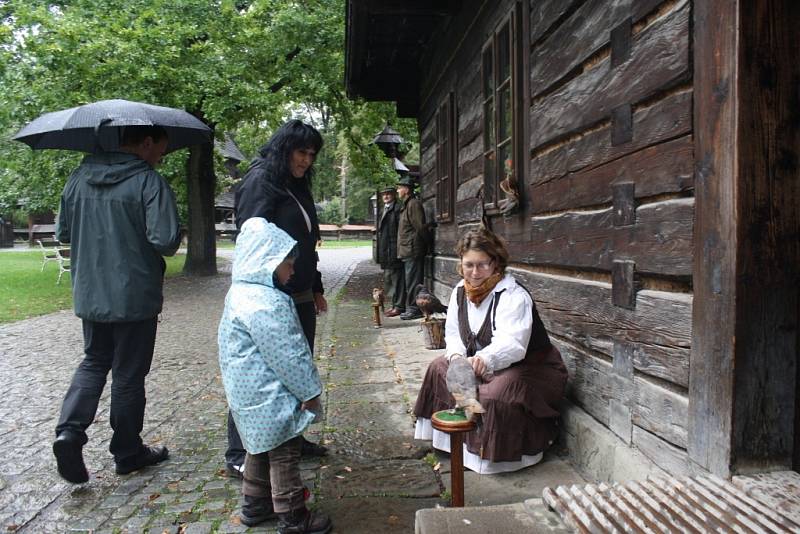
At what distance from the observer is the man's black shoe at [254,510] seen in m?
2.82

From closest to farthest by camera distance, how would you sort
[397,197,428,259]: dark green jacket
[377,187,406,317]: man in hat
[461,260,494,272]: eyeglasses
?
[461,260,494,272]: eyeglasses < [397,197,428,259]: dark green jacket < [377,187,406,317]: man in hat

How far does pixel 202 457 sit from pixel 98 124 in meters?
1.99

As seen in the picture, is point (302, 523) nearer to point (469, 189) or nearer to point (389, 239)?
point (469, 189)

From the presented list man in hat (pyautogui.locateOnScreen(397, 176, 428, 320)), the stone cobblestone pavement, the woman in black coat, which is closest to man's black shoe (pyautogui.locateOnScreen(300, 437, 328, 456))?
the stone cobblestone pavement

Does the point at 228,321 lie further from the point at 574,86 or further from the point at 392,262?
the point at 392,262

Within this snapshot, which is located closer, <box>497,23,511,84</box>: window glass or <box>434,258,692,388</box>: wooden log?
<box>434,258,692,388</box>: wooden log

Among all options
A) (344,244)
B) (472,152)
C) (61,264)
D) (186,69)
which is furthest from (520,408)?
(344,244)

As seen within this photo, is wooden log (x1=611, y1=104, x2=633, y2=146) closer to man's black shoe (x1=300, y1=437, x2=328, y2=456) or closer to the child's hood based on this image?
the child's hood

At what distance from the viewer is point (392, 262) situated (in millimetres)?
10102

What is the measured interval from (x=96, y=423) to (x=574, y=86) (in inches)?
151

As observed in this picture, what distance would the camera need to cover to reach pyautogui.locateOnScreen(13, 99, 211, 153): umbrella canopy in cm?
349

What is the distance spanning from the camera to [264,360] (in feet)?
8.49

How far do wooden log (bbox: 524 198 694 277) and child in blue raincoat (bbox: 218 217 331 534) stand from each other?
149cm

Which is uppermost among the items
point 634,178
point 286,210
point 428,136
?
point 428,136
